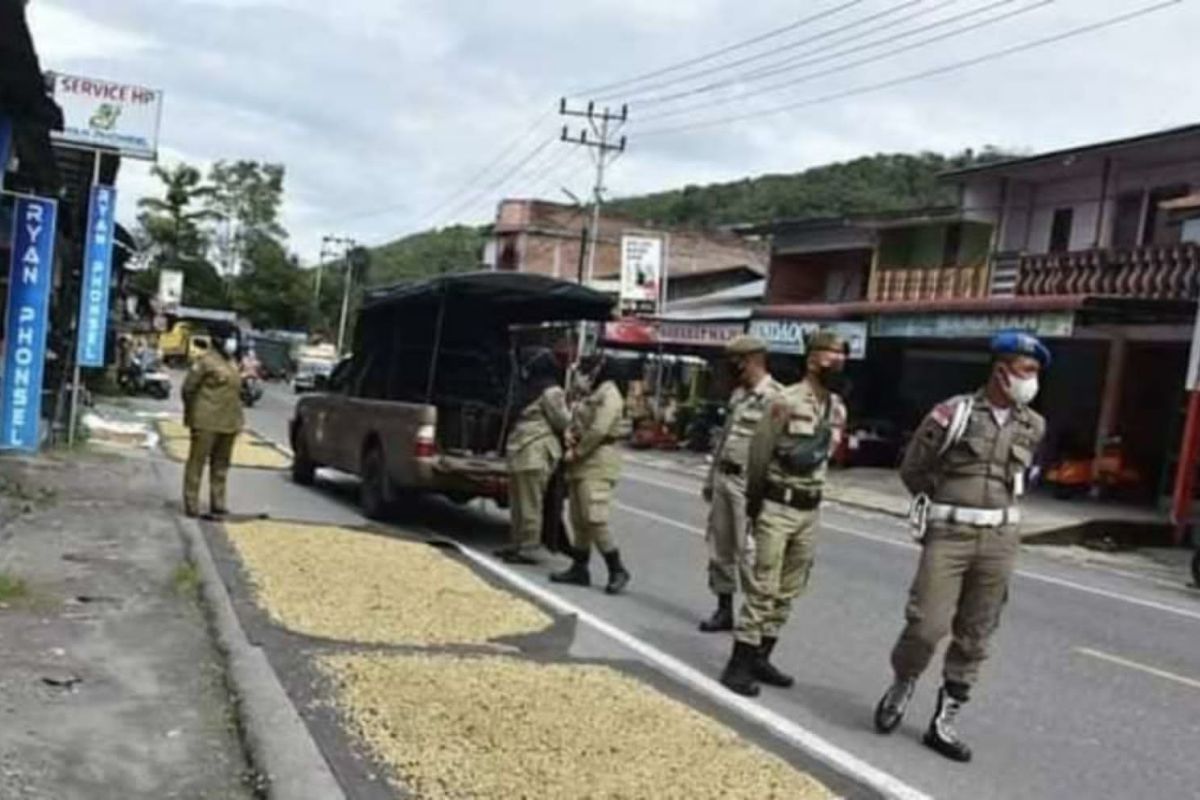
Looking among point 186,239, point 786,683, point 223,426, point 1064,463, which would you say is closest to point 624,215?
point 186,239

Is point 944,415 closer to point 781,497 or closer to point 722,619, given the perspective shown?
point 781,497

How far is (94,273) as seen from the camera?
59.7ft

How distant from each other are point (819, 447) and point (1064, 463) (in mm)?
18063

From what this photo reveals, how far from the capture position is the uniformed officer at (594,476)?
33.6 feet

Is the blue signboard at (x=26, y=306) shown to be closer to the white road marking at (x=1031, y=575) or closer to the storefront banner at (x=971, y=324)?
the white road marking at (x=1031, y=575)

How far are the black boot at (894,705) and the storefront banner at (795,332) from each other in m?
22.1

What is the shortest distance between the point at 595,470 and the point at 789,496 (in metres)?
3.10

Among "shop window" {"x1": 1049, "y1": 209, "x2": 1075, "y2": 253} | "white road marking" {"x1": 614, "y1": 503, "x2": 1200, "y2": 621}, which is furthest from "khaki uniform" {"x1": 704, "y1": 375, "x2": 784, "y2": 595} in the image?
"shop window" {"x1": 1049, "y1": 209, "x2": 1075, "y2": 253}

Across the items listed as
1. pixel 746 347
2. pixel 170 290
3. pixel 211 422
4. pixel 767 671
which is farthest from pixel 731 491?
pixel 170 290

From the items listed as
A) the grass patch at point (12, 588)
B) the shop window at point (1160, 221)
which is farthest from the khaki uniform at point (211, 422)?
the shop window at point (1160, 221)

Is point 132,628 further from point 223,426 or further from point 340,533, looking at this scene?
point 223,426

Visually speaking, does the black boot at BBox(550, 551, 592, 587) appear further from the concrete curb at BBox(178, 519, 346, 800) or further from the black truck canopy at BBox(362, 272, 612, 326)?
the concrete curb at BBox(178, 519, 346, 800)

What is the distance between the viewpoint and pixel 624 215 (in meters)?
78.3

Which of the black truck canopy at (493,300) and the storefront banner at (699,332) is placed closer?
the black truck canopy at (493,300)
